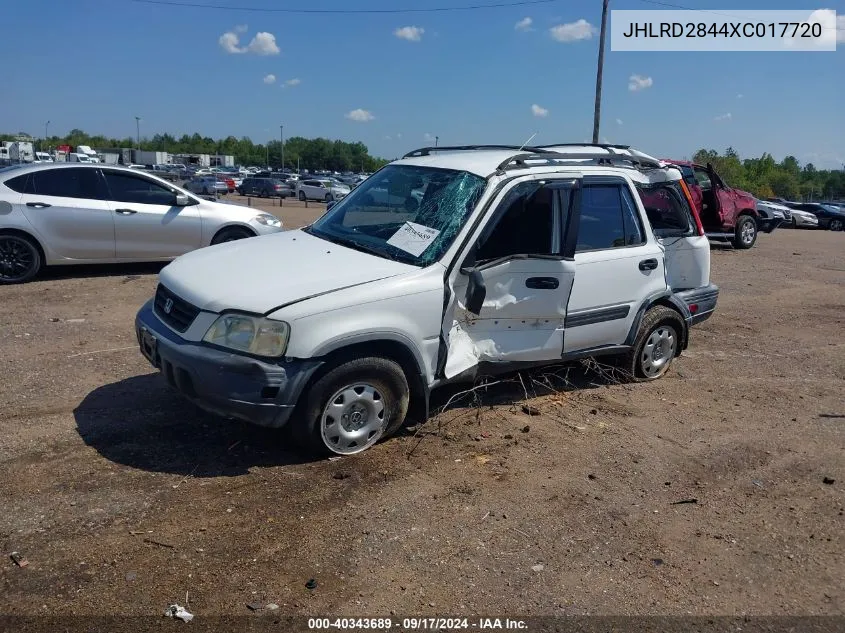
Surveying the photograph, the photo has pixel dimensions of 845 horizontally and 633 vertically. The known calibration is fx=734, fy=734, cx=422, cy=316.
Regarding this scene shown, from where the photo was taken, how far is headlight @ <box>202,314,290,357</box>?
4.13 m

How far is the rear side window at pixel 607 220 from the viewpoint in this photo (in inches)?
219

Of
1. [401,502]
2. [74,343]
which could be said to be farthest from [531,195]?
[74,343]

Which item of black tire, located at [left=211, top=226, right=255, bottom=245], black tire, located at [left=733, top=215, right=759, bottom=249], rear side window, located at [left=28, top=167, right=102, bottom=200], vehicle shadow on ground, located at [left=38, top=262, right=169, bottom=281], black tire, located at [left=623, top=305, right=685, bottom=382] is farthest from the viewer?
black tire, located at [left=733, top=215, right=759, bottom=249]

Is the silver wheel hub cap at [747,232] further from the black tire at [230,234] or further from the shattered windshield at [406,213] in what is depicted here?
the shattered windshield at [406,213]

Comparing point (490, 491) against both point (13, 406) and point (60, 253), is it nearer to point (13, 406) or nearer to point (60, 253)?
point (13, 406)

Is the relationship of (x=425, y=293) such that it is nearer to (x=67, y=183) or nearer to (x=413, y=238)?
(x=413, y=238)

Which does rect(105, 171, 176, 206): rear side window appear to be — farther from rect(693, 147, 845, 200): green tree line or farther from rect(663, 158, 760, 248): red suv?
rect(693, 147, 845, 200): green tree line

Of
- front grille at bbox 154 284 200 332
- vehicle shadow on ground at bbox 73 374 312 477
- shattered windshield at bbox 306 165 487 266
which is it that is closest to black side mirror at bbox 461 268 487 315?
shattered windshield at bbox 306 165 487 266

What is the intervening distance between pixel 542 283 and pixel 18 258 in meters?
7.24

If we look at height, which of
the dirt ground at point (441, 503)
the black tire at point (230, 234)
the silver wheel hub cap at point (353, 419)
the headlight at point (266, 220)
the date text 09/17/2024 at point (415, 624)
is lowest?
the date text 09/17/2024 at point (415, 624)

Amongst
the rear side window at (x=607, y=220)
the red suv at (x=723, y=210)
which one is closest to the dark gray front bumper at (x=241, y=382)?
the rear side window at (x=607, y=220)

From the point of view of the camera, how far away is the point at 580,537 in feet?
12.6

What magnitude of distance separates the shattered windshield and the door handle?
2.21 feet

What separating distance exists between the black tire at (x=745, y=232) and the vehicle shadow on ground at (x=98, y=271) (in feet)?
43.1
